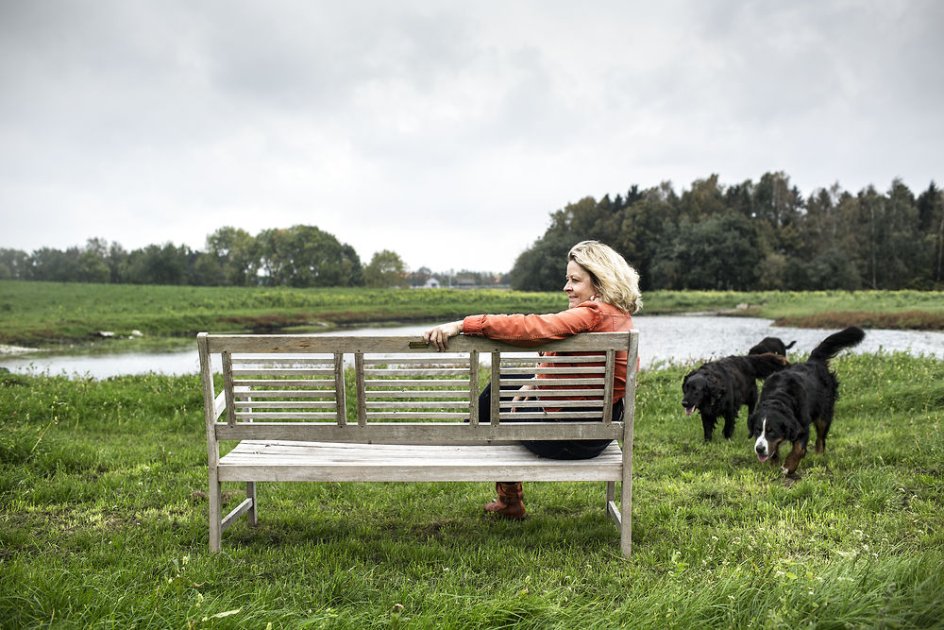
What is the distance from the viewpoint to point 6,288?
46.2 meters

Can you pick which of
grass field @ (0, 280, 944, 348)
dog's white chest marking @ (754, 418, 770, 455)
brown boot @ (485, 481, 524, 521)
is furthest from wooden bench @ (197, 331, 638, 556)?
grass field @ (0, 280, 944, 348)

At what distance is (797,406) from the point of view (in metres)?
5.69

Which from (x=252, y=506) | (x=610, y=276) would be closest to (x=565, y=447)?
(x=610, y=276)

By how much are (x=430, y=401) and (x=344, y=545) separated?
1.08m

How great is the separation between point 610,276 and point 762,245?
220 feet

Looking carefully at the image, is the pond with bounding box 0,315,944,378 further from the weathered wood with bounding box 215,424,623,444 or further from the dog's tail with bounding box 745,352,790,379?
the weathered wood with bounding box 215,424,623,444

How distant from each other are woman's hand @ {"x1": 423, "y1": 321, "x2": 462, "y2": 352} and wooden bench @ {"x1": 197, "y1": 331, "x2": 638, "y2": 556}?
56mm

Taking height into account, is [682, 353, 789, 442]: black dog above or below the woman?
below

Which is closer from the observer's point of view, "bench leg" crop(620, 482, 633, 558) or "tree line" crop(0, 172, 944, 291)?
"bench leg" crop(620, 482, 633, 558)

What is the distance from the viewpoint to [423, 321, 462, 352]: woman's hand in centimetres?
328

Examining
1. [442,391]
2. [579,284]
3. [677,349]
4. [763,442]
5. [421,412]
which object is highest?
[579,284]

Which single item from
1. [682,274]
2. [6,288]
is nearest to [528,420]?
[6,288]

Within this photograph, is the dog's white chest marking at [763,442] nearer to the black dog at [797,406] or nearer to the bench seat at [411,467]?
the black dog at [797,406]

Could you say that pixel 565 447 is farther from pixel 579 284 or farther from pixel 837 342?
pixel 837 342
